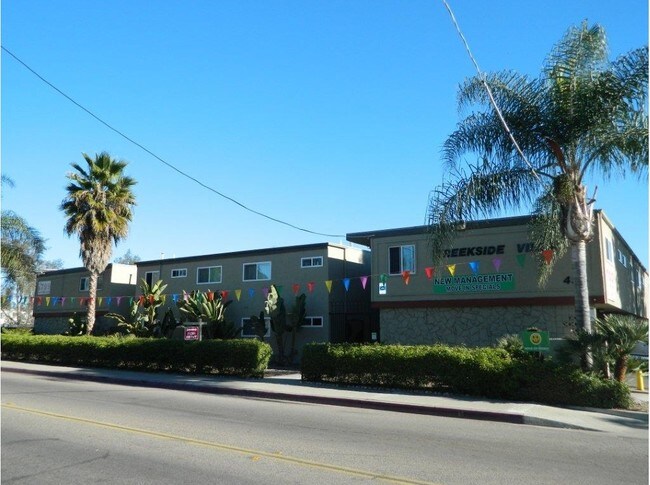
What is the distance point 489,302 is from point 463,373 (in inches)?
294

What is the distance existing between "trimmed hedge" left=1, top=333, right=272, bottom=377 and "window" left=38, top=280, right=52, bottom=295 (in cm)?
1368

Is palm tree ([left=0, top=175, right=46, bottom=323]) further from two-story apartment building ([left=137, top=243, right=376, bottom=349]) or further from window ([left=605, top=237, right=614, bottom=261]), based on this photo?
window ([left=605, top=237, right=614, bottom=261])

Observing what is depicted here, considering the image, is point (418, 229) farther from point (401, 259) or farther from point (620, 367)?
point (620, 367)

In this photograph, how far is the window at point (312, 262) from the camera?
91.8 ft

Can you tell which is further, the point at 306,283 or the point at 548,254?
the point at 306,283

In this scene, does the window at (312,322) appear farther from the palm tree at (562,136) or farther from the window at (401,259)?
the palm tree at (562,136)

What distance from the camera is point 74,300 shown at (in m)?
39.3

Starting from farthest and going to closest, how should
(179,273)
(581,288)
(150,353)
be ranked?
(179,273) < (150,353) < (581,288)

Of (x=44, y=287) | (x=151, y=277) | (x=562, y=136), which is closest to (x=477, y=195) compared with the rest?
(x=562, y=136)

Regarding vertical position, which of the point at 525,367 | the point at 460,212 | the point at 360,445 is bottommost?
the point at 360,445

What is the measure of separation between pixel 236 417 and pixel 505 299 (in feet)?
43.6

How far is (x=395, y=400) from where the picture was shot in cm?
1444

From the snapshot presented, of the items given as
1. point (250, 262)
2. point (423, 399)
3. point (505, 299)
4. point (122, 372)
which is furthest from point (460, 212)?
point (250, 262)

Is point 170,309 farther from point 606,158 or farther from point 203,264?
point 606,158
